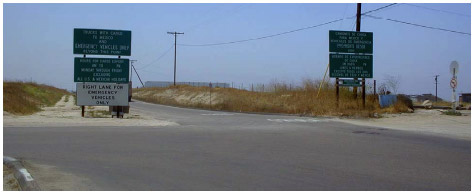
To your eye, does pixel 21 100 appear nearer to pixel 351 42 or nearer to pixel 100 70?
pixel 100 70

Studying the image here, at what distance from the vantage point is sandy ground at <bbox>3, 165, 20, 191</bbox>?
24.8 feet

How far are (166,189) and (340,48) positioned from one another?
2337cm

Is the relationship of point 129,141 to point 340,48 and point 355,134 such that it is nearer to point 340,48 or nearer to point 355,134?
point 355,134

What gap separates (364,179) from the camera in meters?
8.31

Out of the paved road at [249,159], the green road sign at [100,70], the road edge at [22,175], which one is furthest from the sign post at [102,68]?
the road edge at [22,175]

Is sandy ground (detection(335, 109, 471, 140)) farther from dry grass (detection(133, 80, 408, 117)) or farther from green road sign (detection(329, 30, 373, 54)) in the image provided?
→ green road sign (detection(329, 30, 373, 54))

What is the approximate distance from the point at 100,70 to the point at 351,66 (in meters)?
14.6

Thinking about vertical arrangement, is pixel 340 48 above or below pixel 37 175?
above

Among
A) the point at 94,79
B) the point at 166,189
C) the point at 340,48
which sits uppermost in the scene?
the point at 340,48

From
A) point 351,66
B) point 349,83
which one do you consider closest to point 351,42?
point 351,66

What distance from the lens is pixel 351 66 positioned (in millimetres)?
29844

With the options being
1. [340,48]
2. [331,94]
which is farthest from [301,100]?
[340,48]

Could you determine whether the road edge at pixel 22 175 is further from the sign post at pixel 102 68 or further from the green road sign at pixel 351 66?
the green road sign at pixel 351 66

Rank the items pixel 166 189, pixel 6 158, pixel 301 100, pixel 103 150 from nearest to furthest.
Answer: pixel 166 189, pixel 6 158, pixel 103 150, pixel 301 100
